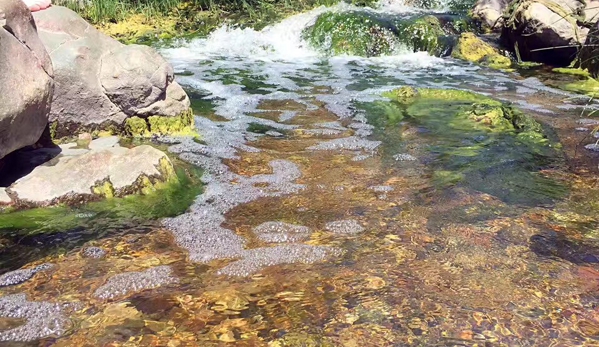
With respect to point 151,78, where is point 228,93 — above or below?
below

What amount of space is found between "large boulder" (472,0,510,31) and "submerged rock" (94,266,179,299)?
10270 mm

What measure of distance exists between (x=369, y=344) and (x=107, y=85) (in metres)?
3.44

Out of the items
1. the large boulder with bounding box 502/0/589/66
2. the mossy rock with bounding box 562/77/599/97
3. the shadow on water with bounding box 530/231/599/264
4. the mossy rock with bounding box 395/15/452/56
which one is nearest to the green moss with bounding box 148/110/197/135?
the shadow on water with bounding box 530/231/599/264

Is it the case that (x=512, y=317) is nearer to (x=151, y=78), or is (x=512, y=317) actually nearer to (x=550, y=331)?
(x=550, y=331)

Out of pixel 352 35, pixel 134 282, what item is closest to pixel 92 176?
pixel 134 282

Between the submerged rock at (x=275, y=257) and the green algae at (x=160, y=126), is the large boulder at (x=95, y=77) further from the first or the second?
the submerged rock at (x=275, y=257)

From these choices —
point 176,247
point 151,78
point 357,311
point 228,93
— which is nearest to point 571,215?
point 357,311

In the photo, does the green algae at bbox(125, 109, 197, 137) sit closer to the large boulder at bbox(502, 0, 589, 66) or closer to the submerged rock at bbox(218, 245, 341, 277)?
the submerged rock at bbox(218, 245, 341, 277)

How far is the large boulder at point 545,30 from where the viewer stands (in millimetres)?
9156

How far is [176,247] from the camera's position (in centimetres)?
319

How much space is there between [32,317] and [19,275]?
1.46 feet

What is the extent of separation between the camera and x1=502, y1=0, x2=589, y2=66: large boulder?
916 cm

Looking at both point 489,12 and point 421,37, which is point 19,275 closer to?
point 421,37

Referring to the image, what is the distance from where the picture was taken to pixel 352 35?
34.7 ft
